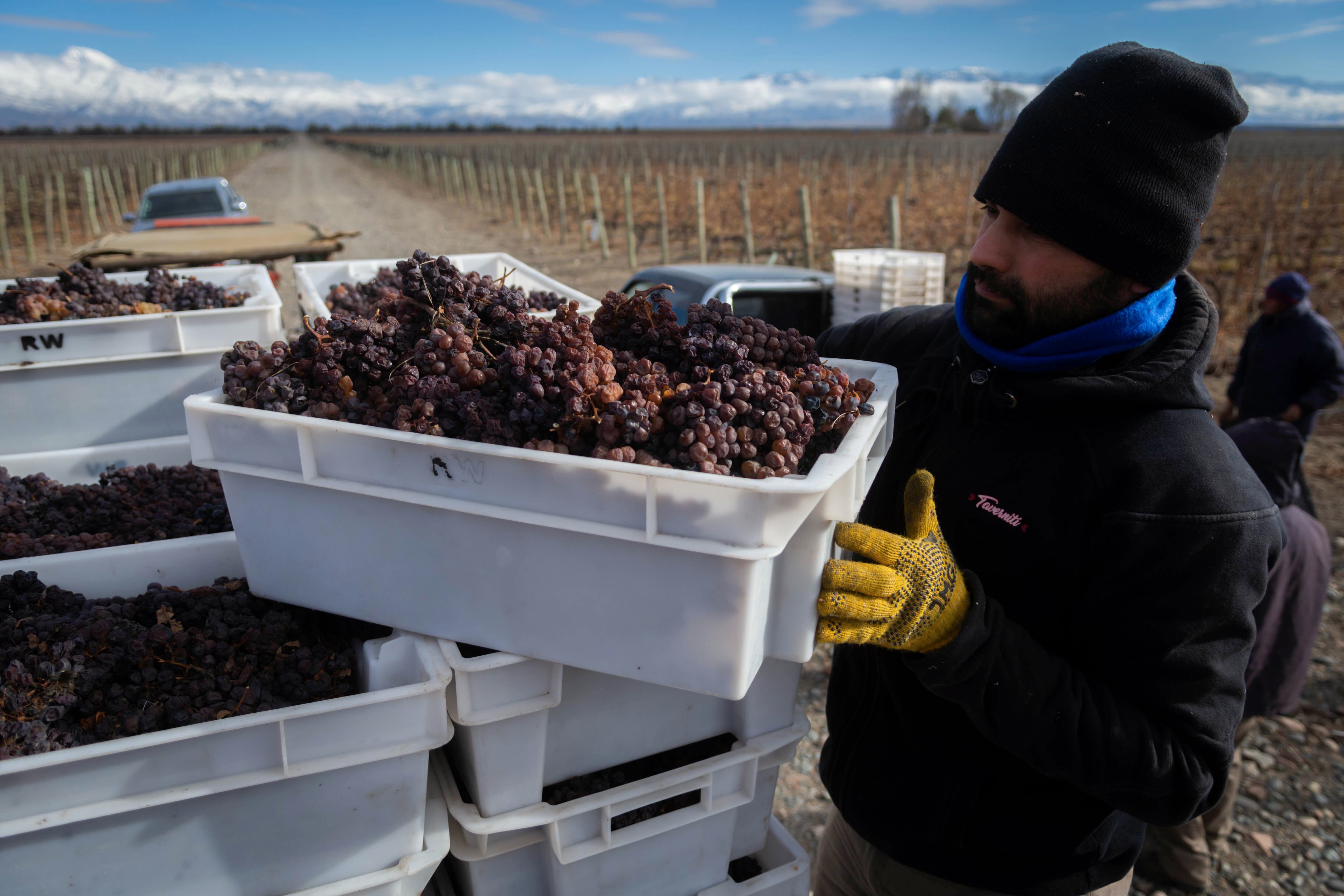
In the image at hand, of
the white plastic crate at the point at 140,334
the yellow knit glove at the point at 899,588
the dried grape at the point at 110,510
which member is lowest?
the dried grape at the point at 110,510

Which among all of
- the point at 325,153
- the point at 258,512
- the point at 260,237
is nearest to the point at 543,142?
the point at 325,153

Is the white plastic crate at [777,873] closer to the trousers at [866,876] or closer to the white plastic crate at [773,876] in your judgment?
the white plastic crate at [773,876]

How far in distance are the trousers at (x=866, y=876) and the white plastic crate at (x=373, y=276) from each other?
2212 mm

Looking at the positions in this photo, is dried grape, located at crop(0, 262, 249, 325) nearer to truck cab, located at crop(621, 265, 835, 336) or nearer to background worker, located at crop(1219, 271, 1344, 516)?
truck cab, located at crop(621, 265, 835, 336)

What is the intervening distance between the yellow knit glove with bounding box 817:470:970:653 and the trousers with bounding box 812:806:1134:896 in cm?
71

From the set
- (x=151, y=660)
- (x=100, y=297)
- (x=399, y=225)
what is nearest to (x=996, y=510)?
(x=151, y=660)

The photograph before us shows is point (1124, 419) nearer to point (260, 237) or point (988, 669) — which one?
point (988, 669)

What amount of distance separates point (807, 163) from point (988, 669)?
45803mm

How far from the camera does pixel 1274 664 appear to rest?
10.8ft

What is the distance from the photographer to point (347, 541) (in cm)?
156

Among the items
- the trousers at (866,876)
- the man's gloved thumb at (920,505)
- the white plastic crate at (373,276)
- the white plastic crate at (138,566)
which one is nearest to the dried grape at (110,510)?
the white plastic crate at (138,566)

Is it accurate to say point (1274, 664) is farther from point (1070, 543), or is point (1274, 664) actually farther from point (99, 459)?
point (99, 459)

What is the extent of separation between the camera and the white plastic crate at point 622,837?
5.15 feet

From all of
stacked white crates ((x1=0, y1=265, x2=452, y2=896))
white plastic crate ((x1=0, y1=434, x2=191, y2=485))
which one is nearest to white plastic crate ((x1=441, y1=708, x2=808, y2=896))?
stacked white crates ((x1=0, y1=265, x2=452, y2=896))
